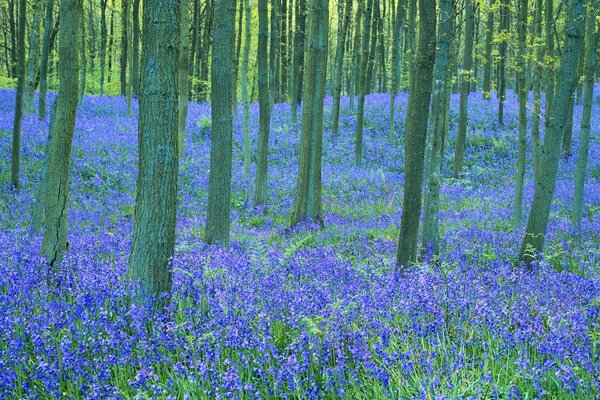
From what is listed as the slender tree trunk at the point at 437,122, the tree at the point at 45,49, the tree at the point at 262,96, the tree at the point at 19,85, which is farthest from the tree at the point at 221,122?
the tree at the point at 19,85

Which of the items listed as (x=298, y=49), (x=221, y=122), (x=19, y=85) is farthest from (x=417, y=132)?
(x=298, y=49)

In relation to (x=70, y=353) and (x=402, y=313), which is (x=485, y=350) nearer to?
(x=402, y=313)

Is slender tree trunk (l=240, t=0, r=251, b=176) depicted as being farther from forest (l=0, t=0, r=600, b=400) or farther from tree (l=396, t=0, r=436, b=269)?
tree (l=396, t=0, r=436, b=269)

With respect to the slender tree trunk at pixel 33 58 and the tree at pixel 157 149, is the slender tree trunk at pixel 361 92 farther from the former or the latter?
the tree at pixel 157 149

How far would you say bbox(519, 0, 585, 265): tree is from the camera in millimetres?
8188

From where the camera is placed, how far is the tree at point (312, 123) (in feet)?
43.5

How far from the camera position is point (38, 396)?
3951mm

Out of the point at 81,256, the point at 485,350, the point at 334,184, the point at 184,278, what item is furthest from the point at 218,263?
the point at 334,184

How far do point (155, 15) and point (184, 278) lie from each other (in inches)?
106

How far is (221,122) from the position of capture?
10094 millimetres

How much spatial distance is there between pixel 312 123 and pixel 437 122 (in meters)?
4.45

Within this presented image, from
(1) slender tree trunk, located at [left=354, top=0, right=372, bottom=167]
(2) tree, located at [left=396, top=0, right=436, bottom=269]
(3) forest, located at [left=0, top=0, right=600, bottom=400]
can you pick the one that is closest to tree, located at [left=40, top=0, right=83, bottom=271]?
(3) forest, located at [left=0, top=0, right=600, bottom=400]

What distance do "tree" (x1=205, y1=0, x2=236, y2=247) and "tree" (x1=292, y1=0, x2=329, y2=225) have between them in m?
3.42

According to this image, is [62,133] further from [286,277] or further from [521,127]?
[521,127]
